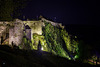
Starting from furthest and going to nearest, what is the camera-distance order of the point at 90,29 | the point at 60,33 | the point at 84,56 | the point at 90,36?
the point at 90,29 → the point at 90,36 → the point at 60,33 → the point at 84,56

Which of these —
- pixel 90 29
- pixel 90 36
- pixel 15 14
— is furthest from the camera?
pixel 90 29

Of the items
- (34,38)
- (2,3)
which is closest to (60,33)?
(34,38)

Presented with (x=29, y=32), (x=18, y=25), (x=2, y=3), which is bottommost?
(x=29, y=32)

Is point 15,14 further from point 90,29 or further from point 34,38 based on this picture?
point 90,29

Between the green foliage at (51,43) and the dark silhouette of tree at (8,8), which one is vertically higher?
the dark silhouette of tree at (8,8)

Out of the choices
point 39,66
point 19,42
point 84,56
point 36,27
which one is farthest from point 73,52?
point 39,66

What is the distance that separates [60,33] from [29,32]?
20.1 meters

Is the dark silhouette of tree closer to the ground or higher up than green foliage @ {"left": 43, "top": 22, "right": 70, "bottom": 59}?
higher up

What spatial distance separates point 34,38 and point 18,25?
18.2 ft

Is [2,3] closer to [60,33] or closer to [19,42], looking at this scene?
[19,42]

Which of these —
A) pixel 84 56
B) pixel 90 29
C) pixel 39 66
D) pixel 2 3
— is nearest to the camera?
pixel 39 66

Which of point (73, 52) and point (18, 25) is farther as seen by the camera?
point (73, 52)

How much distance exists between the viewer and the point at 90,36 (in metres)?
77.1

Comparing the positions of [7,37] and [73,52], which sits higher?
[7,37]
